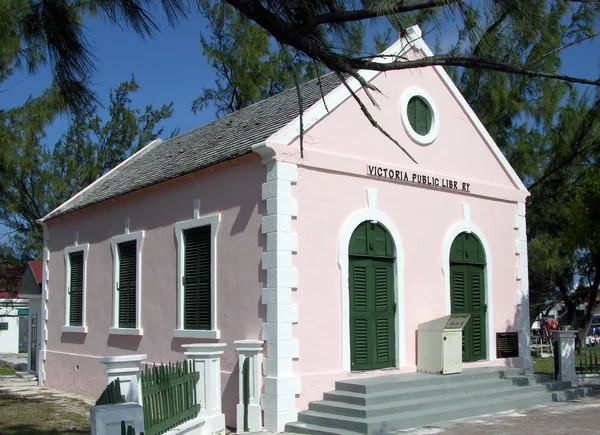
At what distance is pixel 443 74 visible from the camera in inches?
560

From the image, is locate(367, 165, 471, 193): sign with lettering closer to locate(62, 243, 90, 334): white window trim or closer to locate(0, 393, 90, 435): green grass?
locate(0, 393, 90, 435): green grass

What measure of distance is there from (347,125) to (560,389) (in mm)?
6709

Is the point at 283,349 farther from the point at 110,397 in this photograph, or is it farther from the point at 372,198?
the point at 110,397

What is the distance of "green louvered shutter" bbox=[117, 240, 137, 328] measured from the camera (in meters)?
14.9

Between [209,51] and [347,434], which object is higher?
[209,51]

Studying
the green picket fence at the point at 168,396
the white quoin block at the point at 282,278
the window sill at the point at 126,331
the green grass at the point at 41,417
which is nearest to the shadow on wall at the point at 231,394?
the green picket fence at the point at 168,396

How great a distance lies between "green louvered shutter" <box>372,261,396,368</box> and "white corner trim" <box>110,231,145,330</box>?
5142mm

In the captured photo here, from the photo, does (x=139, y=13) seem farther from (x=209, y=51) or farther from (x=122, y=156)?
(x=122, y=156)

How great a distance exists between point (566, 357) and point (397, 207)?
535 centimetres

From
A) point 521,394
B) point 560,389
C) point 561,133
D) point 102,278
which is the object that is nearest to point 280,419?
point 521,394

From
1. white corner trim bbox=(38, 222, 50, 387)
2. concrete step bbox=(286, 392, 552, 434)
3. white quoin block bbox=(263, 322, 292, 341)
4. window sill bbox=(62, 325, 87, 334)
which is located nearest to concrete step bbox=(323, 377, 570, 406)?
concrete step bbox=(286, 392, 552, 434)

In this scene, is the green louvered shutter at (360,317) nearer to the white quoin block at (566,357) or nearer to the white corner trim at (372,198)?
the white corner trim at (372,198)

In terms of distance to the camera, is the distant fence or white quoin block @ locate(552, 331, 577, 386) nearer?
the distant fence

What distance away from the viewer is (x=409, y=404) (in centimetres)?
1068
